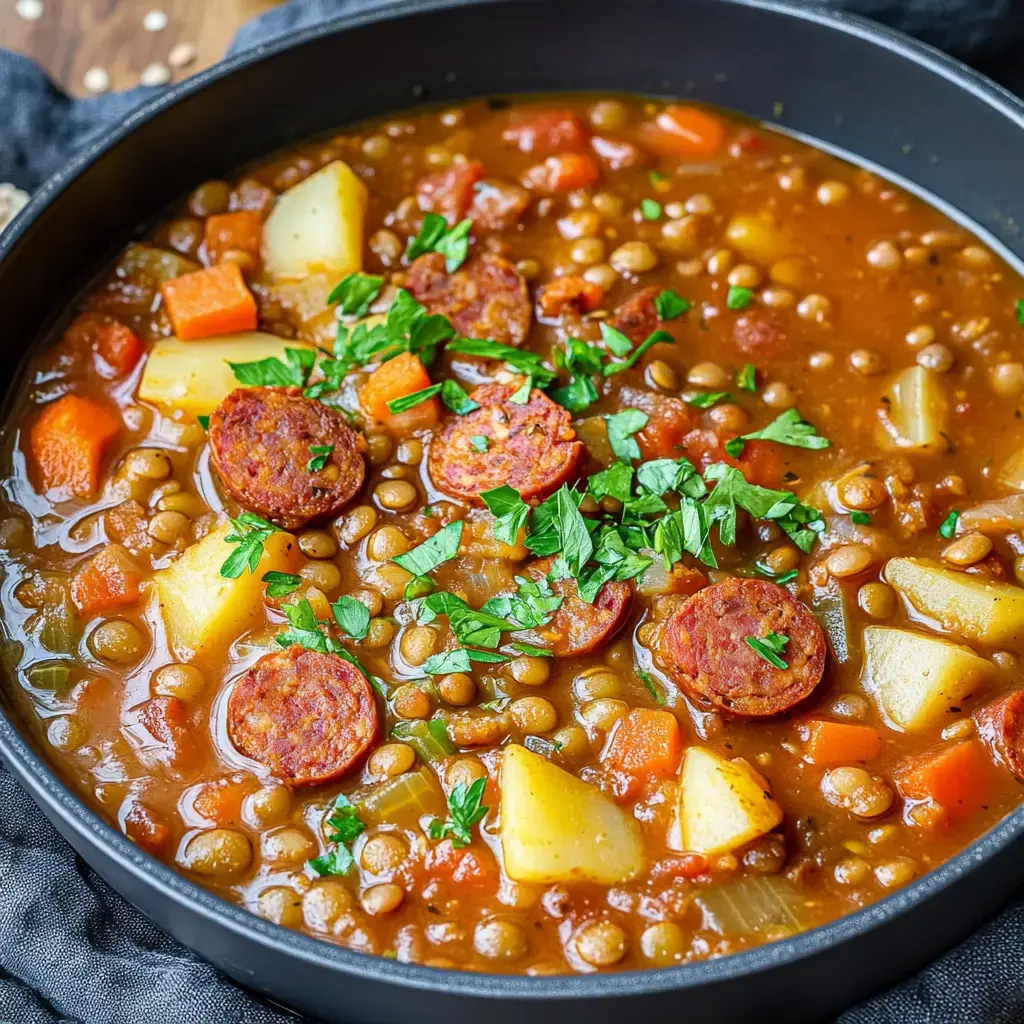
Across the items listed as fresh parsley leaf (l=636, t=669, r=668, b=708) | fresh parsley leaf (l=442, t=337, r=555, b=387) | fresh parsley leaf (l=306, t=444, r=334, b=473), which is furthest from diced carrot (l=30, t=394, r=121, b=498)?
fresh parsley leaf (l=636, t=669, r=668, b=708)

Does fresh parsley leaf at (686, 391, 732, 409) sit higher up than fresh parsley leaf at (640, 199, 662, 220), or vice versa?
fresh parsley leaf at (640, 199, 662, 220)

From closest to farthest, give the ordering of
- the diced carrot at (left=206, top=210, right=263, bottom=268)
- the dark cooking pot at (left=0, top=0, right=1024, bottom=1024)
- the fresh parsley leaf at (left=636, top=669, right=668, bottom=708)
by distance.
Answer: the fresh parsley leaf at (left=636, top=669, right=668, bottom=708)
the dark cooking pot at (left=0, top=0, right=1024, bottom=1024)
the diced carrot at (left=206, top=210, right=263, bottom=268)

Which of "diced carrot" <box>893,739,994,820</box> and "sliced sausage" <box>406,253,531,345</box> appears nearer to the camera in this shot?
"diced carrot" <box>893,739,994,820</box>

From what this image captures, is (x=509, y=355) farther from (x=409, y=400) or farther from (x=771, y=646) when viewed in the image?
(x=771, y=646)

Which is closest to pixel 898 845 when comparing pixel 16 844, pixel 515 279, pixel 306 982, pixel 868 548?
pixel 868 548

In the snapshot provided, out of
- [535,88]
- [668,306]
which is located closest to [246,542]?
[668,306]

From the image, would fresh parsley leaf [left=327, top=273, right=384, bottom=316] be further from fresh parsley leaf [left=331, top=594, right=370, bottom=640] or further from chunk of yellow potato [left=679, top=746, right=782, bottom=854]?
chunk of yellow potato [left=679, top=746, right=782, bottom=854]

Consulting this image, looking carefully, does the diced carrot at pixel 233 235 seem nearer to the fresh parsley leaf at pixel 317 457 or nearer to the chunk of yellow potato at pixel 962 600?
the fresh parsley leaf at pixel 317 457
